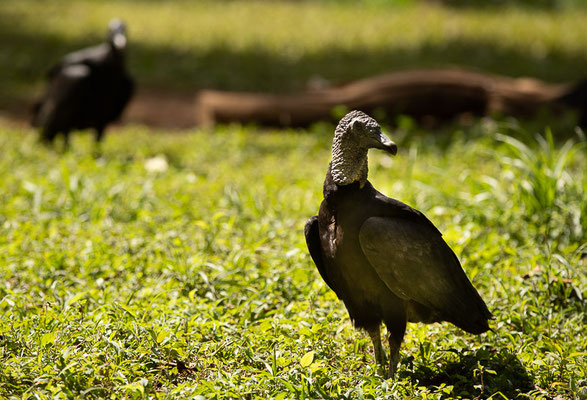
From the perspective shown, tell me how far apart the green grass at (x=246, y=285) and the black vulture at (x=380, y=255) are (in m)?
0.27

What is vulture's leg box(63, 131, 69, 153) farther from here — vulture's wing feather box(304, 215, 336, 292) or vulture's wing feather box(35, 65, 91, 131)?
vulture's wing feather box(304, 215, 336, 292)

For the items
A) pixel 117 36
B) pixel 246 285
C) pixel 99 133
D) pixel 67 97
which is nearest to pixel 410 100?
pixel 117 36

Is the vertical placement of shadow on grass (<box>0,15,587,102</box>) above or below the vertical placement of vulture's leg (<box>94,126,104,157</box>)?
above

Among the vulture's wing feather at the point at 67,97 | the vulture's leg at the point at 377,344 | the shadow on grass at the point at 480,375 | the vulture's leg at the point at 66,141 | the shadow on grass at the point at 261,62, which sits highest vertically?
the shadow on grass at the point at 261,62

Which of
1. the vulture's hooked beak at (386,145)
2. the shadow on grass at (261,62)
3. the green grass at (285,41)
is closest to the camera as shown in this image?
the vulture's hooked beak at (386,145)

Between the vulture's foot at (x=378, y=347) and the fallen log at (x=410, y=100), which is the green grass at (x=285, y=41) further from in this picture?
the vulture's foot at (x=378, y=347)

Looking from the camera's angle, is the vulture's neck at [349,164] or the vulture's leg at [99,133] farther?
the vulture's leg at [99,133]

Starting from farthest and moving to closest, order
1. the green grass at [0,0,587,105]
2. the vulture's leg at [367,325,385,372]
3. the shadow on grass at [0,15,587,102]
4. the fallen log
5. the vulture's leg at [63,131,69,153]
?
1. the green grass at [0,0,587,105]
2. the shadow on grass at [0,15,587,102]
3. the fallen log
4. the vulture's leg at [63,131,69,153]
5. the vulture's leg at [367,325,385,372]

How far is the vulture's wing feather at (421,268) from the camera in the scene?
100 inches

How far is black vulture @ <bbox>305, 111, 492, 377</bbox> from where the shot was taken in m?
2.57

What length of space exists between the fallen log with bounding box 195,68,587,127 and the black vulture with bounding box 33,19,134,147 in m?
1.40

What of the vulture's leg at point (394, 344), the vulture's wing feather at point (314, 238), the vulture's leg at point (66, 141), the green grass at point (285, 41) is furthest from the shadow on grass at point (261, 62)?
the vulture's leg at point (394, 344)

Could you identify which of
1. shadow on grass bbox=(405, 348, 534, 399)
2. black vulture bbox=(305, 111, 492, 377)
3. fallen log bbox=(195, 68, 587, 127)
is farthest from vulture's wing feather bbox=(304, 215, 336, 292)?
fallen log bbox=(195, 68, 587, 127)

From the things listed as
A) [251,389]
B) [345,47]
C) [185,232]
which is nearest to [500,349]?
[251,389]
